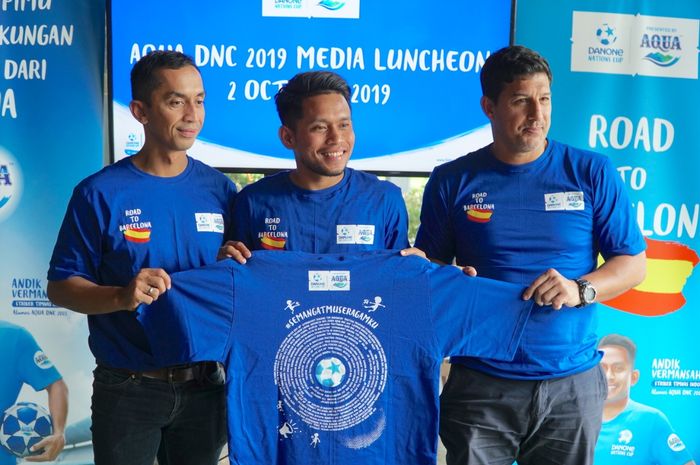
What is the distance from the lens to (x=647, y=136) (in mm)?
3453

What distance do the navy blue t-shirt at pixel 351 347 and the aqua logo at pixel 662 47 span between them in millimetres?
2093

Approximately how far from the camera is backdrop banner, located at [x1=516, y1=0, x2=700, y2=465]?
3404 mm

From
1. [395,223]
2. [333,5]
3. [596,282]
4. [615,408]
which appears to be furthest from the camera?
[615,408]

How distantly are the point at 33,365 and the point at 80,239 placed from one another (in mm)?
1836

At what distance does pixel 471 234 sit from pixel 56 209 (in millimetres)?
2226

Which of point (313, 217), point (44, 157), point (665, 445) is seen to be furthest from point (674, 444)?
point (44, 157)

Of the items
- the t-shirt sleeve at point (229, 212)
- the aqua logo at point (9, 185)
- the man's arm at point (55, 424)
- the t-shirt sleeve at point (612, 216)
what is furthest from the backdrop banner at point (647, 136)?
the man's arm at point (55, 424)

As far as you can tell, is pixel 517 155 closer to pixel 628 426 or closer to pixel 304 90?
pixel 304 90

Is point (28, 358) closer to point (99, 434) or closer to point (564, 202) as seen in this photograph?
point (99, 434)

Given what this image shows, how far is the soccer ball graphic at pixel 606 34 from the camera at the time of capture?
11.1 ft

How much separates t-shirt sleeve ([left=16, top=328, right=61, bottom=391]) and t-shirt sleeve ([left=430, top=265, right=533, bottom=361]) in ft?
7.58

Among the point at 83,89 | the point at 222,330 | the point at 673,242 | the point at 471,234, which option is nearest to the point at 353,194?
the point at 471,234

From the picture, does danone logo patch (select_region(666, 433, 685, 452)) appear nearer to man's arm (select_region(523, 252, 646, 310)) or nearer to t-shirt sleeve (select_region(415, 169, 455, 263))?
man's arm (select_region(523, 252, 646, 310))

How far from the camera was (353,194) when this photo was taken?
1.94 meters
